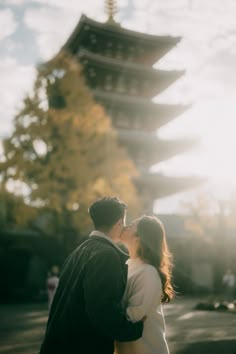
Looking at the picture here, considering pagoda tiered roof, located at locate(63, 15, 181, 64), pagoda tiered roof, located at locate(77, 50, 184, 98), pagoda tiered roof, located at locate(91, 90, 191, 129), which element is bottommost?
pagoda tiered roof, located at locate(91, 90, 191, 129)

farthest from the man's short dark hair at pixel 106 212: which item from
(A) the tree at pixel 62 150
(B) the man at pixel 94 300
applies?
(A) the tree at pixel 62 150

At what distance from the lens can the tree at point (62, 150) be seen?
1978cm

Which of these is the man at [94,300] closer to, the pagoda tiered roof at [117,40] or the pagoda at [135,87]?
the pagoda at [135,87]

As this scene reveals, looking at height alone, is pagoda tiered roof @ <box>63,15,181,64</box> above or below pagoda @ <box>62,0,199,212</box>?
above

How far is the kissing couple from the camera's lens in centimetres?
289

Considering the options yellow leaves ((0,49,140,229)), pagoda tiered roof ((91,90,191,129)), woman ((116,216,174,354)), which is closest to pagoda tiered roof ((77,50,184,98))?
pagoda tiered roof ((91,90,191,129))

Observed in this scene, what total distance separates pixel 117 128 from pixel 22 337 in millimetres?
21412

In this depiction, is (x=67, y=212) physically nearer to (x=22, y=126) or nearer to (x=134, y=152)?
(x=22, y=126)

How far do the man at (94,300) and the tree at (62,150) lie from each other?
16.4 meters

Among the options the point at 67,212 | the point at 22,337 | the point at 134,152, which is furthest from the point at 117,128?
the point at 22,337

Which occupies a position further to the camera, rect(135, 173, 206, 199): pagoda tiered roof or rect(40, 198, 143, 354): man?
rect(135, 173, 206, 199): pagoda tiered roof

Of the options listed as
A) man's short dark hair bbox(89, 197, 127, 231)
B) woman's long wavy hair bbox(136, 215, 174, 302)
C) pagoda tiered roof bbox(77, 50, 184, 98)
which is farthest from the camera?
pagoda tiered roof bbox(77, 50, 184, 98)

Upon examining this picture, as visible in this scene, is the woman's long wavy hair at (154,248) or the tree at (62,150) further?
the tree at (62,150)

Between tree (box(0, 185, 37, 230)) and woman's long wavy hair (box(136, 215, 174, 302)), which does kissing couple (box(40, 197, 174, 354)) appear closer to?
woman's long wavy hair (box(136, 215, 174, 302))
